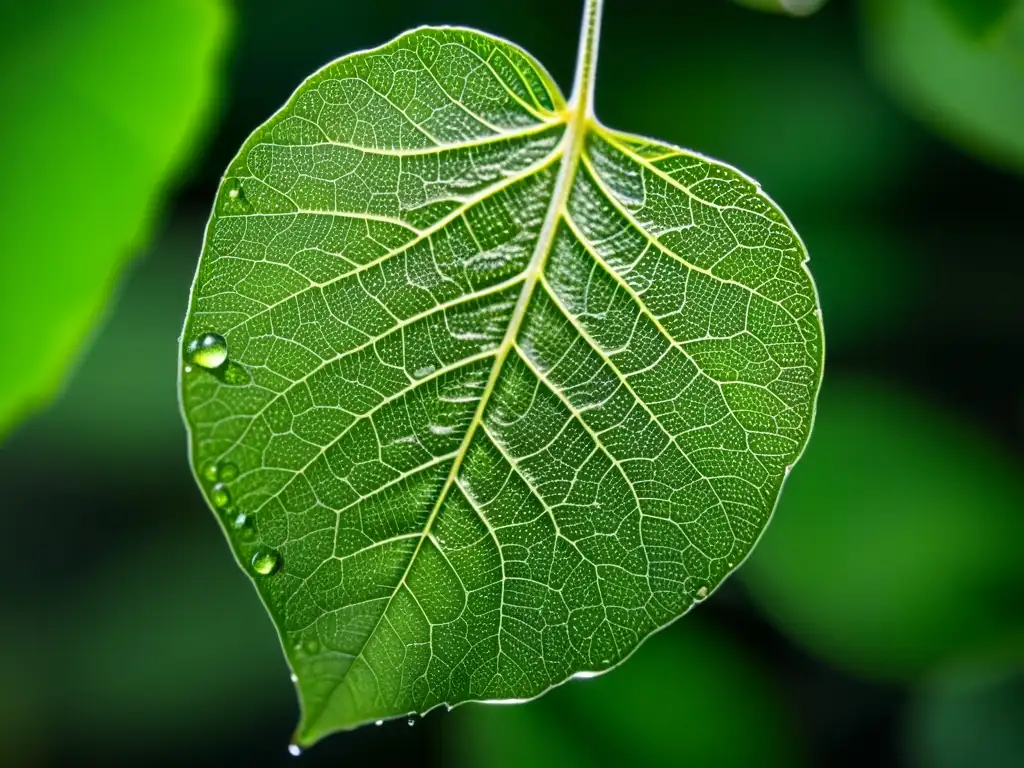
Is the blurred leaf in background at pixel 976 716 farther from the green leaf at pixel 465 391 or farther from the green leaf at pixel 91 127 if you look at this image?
the green leaf at pixel 91 127

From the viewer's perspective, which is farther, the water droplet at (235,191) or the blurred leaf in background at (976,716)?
the blurred leaf in background at (976,716)

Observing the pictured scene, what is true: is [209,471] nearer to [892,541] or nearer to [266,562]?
[266,562]

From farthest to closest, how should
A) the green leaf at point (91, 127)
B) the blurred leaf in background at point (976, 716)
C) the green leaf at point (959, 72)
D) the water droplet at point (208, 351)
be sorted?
1. the blurred leaf in background at point (976, 716)
2. the green leaf at point (959, 72)
3. the green leaf at point (91, 127)
4. the water droplet at point (208, 351)

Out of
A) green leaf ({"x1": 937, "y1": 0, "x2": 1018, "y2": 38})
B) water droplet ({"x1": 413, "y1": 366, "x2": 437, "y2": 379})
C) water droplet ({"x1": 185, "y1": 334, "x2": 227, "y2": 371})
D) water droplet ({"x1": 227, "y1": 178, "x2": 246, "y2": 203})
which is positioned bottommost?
water droplet ({"x1": 413, "y1": 366, "x2": 437, "y2": 379})

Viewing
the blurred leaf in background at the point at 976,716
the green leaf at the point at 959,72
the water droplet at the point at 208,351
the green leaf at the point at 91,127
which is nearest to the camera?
the water droplet at the point at 208,351

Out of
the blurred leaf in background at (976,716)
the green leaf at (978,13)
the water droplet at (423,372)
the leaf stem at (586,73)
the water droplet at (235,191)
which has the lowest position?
the blurred leaf in background at (976,716)

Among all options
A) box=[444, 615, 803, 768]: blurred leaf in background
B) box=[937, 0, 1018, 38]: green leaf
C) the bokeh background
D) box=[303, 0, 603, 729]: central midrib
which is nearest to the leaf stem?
box=[303, 0, 603, 729]: central midrib

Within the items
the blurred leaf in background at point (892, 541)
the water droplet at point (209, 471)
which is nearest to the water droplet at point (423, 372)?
the water droplet at point (209, 471)

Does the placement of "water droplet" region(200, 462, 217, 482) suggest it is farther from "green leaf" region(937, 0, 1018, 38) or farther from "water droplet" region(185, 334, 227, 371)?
"green leaf" region(937, 0, 1018, 38)
